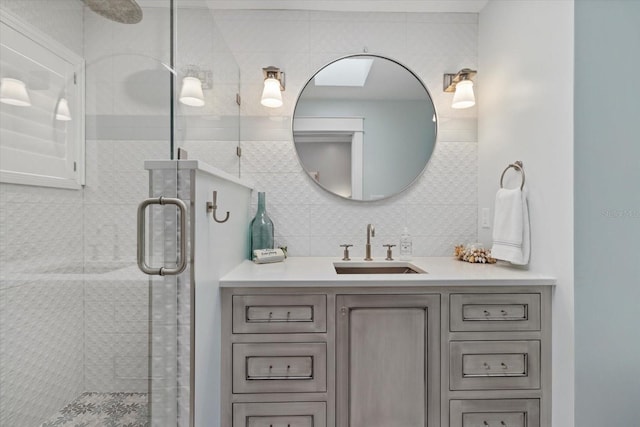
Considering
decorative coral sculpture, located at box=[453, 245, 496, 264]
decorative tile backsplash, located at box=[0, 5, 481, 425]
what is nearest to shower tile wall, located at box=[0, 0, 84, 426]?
decorative tile backsplash, located at box=[0, 5, 481, 425]

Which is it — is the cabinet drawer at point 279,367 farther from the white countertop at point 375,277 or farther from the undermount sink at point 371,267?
the undermount sink at point 371,267

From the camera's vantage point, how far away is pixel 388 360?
1.53 m

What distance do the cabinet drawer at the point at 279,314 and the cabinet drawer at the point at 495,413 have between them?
693 mm

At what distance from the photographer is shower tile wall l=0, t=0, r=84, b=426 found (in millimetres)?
596

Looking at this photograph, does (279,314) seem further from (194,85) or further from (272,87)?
(272,87)

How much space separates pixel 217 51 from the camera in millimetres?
1702

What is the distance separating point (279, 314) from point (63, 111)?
108 centimetres

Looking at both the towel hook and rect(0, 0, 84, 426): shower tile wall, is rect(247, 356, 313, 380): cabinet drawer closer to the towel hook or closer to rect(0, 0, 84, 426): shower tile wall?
the towel hook

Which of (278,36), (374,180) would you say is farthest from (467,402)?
(278,36)

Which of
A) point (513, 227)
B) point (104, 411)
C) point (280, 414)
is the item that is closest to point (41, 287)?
point (104, 411)

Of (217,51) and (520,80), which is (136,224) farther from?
(520,80)

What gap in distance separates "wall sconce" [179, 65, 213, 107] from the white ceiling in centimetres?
93

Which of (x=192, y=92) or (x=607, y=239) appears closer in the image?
(x=192, y=92)

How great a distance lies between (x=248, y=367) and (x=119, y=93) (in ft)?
3.76
